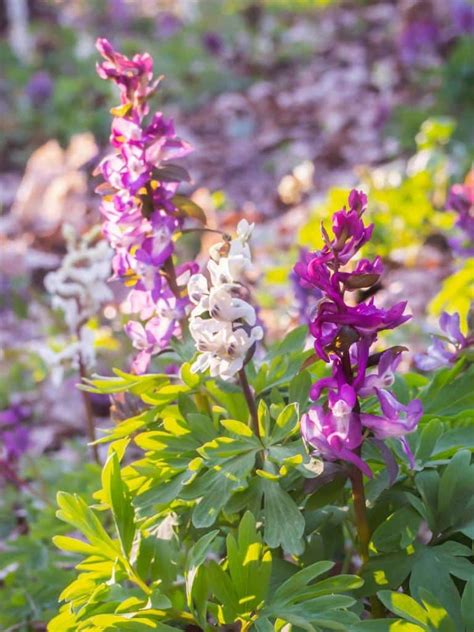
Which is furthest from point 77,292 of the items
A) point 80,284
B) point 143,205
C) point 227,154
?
point 227,154

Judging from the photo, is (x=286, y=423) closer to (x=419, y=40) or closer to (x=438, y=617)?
(x=438, y=617)

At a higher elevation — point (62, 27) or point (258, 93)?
point (62, 27)

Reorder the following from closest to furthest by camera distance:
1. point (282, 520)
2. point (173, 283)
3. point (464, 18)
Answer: point (282, 520)
point (173, 283)
point (464, 18)

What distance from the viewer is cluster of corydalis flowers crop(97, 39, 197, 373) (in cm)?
165

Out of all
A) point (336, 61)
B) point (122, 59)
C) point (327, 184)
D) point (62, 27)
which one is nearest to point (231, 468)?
point (122, 59)

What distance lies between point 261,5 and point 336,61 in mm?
1885

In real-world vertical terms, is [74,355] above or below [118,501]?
above

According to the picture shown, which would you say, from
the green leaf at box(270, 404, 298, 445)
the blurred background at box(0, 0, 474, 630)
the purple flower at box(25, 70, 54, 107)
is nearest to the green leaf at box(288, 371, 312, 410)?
the green leaf at box(270, 404, 298, 445)

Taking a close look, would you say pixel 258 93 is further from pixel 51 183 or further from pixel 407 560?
pixel 407 560

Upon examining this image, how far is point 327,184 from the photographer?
5496 mm

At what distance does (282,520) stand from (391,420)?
0.24 meters

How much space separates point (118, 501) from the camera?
1432 millimetres

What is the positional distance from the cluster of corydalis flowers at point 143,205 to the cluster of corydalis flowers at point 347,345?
0.41m

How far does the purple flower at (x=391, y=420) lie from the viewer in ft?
4.31
